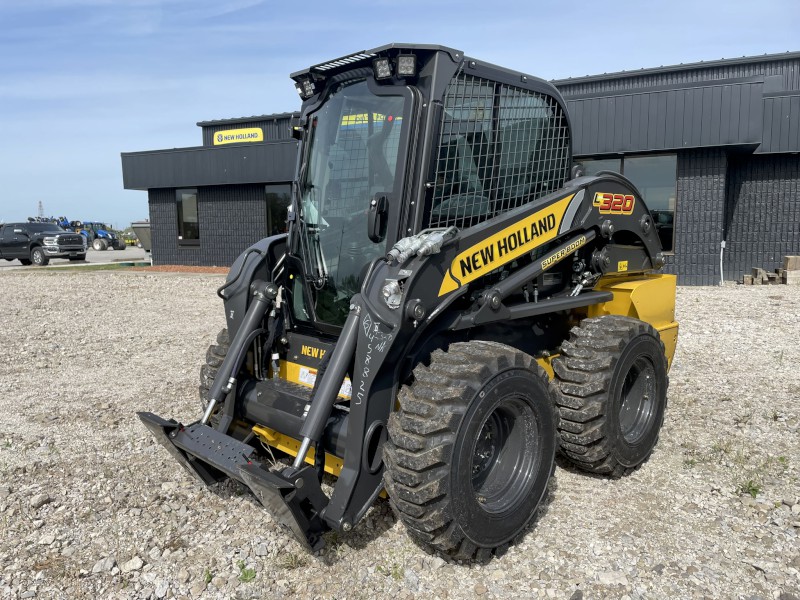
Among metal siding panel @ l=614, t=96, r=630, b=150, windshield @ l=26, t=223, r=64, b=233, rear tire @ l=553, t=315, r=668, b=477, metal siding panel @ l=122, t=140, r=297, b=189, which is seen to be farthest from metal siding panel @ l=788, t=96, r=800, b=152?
windshield @ l=26, t=223, r=64, b=233

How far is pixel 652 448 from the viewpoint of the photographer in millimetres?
4602

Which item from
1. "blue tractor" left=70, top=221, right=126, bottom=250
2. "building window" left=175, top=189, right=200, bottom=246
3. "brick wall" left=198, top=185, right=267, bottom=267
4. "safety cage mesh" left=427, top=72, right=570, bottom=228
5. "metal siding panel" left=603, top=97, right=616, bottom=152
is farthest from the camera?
"blue tractor" left=70, top=221, right=126, bottom=250

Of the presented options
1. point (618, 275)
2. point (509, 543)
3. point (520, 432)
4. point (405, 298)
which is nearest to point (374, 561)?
point (509, 543)

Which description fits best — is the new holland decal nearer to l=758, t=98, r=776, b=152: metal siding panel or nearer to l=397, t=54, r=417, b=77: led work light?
l=397, t=54, r=417, b=77: led work light

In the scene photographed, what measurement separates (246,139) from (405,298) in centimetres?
2292

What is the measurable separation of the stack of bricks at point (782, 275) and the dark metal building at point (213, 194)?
11.8 m

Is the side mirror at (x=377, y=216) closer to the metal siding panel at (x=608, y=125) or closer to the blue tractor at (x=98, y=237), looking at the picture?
the metal siding panel at (x=608, y=125)

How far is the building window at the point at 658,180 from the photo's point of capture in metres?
13.6

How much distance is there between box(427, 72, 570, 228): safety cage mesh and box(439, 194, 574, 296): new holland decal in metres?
0.26

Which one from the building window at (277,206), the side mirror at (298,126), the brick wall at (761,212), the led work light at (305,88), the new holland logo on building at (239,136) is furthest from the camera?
the new holland logo on building at (239,136)

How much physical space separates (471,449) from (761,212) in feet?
44.8

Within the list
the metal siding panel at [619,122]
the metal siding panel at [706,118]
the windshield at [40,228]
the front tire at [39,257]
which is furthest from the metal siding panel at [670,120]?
the windshield at [40,228]

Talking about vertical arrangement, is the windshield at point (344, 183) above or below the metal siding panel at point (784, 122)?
below

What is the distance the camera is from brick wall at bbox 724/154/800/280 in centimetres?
1384
